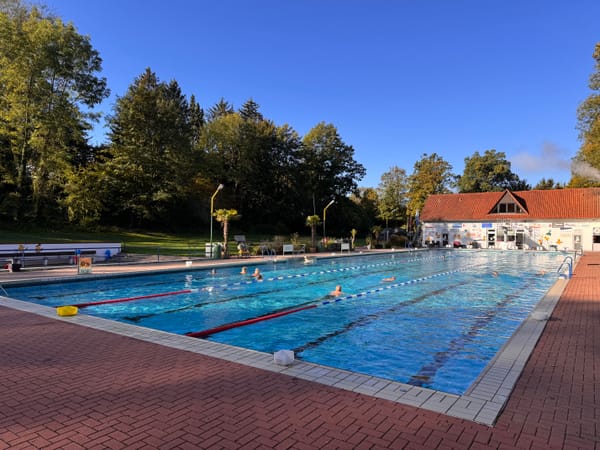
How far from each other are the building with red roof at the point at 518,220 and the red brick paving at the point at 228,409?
36416 millimetres

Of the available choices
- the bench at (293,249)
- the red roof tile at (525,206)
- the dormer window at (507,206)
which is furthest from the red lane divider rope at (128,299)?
the dormer window at (507,206)

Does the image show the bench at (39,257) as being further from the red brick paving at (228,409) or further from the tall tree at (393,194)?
the tall tree at (393,194)

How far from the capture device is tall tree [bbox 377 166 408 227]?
58.3 metres

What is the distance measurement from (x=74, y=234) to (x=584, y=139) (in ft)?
124

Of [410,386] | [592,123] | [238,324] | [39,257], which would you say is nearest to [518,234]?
[592,123]

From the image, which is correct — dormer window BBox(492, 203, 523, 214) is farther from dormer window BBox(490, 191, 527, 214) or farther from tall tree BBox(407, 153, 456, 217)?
tall tree BBox(407, 153, 456, 217)

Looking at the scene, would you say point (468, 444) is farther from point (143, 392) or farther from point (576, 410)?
point (143, 392)

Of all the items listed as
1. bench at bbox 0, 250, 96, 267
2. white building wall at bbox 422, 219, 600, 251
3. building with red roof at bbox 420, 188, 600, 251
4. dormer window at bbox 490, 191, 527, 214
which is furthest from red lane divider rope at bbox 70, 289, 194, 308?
dormer window at bbox 490, 191, 527, 214

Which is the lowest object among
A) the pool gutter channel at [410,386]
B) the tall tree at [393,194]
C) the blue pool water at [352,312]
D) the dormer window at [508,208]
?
the blue pool water at [352,312]

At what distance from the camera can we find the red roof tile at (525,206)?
37281mm

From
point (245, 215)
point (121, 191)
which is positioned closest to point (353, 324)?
point (121, 191)

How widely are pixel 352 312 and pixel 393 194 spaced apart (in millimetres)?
51134

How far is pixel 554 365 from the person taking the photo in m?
5.41

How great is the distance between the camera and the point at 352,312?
34.2 feet
